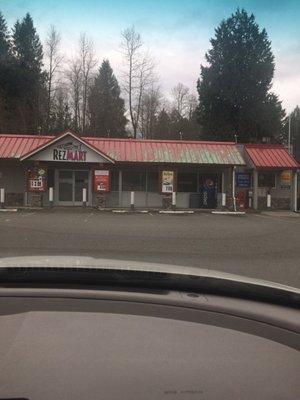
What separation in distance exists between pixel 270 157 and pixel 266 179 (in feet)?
4.35

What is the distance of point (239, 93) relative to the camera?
56688 millimetres

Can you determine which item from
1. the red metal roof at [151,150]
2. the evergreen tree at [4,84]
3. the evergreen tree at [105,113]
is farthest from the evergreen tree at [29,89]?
the red metal roof at [151,150]

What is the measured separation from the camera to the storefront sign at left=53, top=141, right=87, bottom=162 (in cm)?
3123

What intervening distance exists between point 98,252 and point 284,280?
509cm

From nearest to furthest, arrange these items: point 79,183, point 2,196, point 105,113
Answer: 1. point 2,196
2. point 79,183
3. point 105,113

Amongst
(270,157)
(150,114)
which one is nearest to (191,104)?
(150,114)

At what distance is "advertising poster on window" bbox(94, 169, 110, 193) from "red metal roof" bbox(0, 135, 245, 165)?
1310 mm

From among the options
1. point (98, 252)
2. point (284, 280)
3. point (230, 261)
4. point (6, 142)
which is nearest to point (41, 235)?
point (98, 252)

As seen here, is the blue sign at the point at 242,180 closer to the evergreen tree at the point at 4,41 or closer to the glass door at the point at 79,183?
the glass door at the point at 79,183

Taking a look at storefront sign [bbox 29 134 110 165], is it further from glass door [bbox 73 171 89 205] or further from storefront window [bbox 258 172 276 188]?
storefront window [bbox 258 172 276 188]

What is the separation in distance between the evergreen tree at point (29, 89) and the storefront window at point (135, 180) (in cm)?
2828

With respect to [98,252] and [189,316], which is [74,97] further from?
[189,316]

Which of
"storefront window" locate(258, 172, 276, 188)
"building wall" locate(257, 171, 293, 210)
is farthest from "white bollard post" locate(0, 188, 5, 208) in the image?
"storefront window" locate(258, 172, 276, 188)

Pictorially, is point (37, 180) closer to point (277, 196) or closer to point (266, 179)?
point (266, 179)
